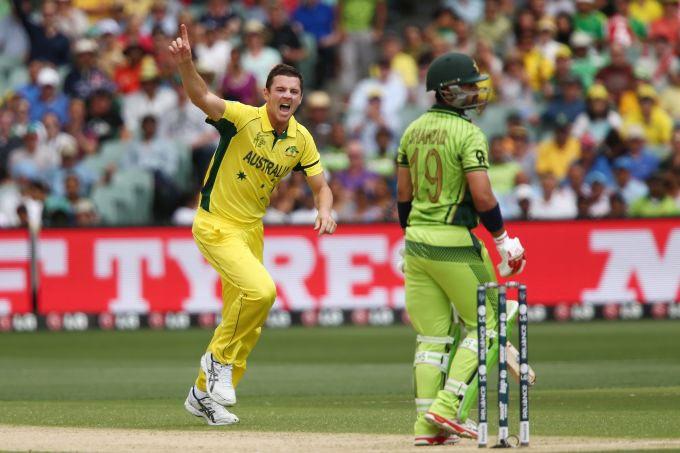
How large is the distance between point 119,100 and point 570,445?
1394 centimetres

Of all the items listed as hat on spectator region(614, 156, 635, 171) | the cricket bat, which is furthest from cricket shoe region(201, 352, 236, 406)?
hat on spectator region(614, 156, 635, 171)

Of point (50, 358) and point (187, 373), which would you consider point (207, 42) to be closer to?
point (50, 358)

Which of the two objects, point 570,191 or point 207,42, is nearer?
point 570,191

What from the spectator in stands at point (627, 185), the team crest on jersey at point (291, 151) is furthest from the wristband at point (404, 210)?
the spectator in stands at point (627, 185)

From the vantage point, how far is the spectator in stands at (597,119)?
798 inches

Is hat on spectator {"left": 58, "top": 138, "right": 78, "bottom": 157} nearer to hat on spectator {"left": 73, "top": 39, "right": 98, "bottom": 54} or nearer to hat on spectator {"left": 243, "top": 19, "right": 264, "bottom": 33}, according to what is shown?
hat on spectator {"left": 73, "top": 39, "right": 98, "bottom": 54}

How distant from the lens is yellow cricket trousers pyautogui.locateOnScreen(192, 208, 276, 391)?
31.1ft

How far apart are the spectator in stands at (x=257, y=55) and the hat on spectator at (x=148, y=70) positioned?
3.98ft

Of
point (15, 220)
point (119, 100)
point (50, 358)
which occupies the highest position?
point (119, 100)

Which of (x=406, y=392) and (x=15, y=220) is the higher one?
(x=15, y=220)

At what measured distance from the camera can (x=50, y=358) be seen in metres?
15.4

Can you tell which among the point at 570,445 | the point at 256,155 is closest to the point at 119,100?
the point at 256,155

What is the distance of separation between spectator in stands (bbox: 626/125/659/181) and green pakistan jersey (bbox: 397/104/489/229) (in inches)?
468

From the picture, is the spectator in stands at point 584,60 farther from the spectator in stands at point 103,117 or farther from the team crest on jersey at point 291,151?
the team crest on jersey at point 291,151
